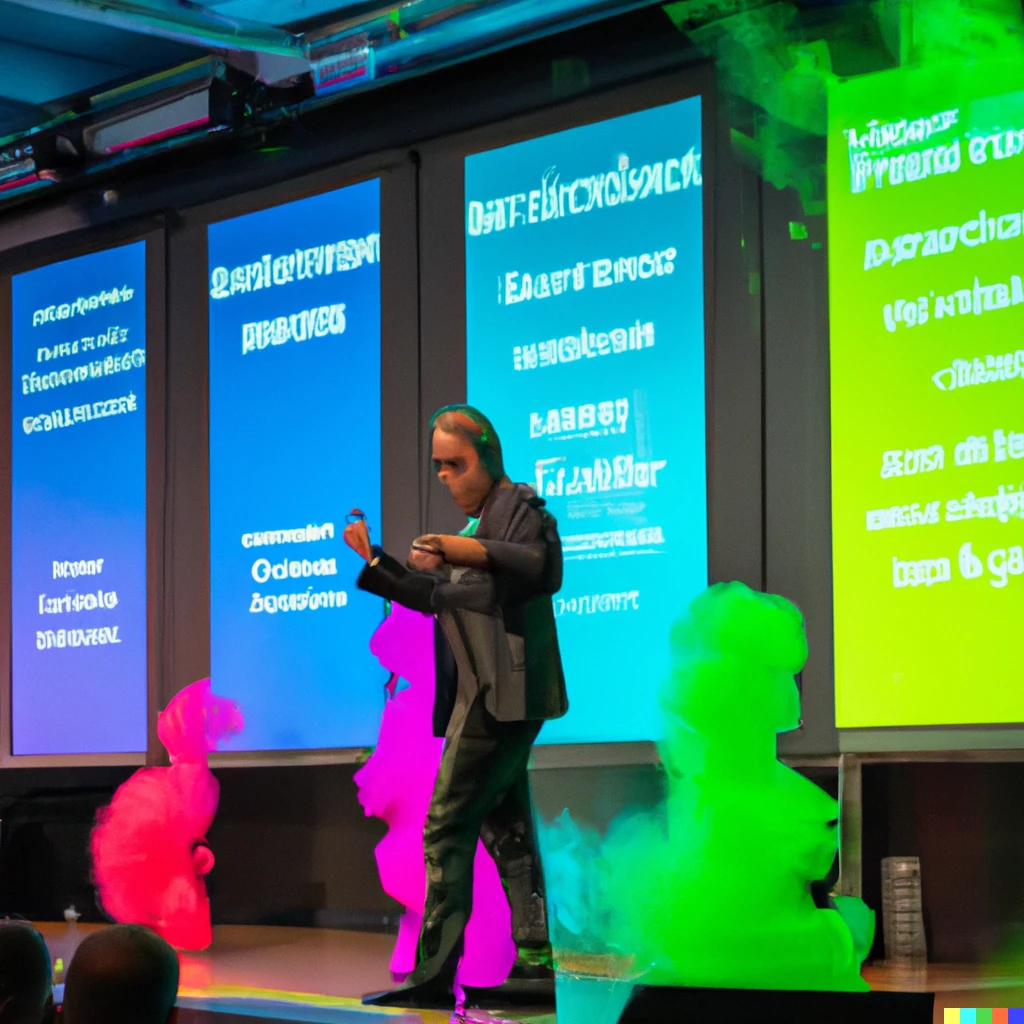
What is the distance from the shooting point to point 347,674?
544 cm

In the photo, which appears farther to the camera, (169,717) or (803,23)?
(169,717)

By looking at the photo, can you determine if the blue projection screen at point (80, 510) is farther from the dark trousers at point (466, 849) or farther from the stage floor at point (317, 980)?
the dark trousers at point (466, 849)

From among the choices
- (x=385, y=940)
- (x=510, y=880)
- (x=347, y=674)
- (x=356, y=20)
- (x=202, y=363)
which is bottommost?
(x=385, y=940)

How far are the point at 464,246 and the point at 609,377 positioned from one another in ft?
2.62

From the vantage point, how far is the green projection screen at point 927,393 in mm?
4051

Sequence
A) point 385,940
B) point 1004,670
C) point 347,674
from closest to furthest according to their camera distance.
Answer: point 1004,670 < point 385,940 < point 347,674

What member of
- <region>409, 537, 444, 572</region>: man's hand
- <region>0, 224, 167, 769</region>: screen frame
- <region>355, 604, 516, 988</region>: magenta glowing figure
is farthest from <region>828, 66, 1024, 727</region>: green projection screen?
<region>0, 224, 167, 769</region>: screen frame

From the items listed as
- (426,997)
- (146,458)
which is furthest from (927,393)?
(146,458)

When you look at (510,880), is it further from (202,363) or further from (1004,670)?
(202,363)

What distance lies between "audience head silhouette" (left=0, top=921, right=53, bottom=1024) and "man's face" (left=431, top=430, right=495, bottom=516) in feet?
5.44

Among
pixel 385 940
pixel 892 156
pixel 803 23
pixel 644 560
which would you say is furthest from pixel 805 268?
pixel 385 940

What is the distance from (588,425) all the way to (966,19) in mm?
1651

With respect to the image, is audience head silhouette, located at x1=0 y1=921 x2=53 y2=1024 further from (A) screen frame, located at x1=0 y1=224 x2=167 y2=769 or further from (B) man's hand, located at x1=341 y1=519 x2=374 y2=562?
(A) screen frame, located at x1=0 y1=224 x2=167 y2=769

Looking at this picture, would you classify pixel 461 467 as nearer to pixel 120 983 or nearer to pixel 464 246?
pixel 120 983
